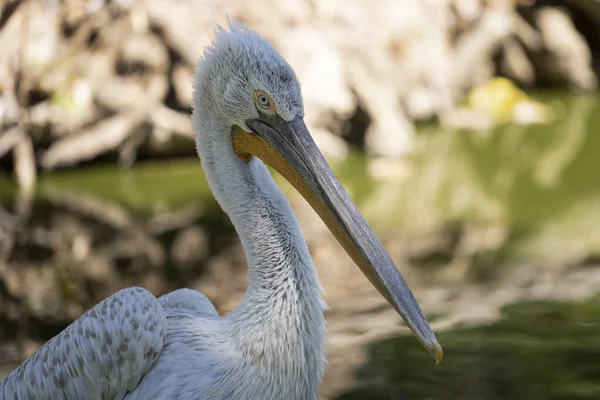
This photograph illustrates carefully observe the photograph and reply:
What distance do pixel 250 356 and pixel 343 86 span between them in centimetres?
556

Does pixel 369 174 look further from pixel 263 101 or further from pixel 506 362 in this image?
pixel 263 101

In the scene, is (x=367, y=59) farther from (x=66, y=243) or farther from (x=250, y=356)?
(x=250, y=356)

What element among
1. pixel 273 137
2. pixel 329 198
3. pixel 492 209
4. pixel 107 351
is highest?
pixel 492 209

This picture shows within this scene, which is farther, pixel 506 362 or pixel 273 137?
pixel 506 362

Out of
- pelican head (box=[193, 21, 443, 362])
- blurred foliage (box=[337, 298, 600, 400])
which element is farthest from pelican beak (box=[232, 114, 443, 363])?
blurred foliage (box=[337, 298, 600, 400])

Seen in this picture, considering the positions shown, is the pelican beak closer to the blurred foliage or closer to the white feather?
the white feather

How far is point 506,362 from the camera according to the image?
388 cm

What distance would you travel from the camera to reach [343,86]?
772 cm

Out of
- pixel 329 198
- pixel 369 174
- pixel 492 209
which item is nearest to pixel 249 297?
pixel 329 198

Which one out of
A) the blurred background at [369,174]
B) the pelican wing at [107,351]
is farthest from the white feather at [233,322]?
the blurred background at [369,174]

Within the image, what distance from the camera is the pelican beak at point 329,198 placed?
2.30 m

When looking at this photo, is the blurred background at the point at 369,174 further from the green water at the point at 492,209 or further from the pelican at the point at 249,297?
the pelican at the point at 249,297

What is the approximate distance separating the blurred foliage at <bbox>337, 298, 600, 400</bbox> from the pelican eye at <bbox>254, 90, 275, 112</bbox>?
161 cm

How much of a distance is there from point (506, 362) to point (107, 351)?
209 centimetres
